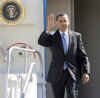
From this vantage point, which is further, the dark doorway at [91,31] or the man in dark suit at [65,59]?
the dark doorway at [91,31]

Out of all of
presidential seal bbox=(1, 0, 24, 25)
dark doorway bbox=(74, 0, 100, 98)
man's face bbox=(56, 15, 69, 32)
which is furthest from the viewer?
dark doorway bbox=(74, 0, 100, 98)

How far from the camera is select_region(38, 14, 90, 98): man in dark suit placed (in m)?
2.78

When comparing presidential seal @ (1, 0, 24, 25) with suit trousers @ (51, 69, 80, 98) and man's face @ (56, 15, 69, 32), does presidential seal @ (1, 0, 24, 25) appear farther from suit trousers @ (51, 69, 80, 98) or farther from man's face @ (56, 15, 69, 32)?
suit trousers @ (51, 69, 80, 98)

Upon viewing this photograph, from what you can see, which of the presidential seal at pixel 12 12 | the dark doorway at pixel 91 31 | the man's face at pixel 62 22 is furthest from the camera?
the dark doorway at pixel 91 31

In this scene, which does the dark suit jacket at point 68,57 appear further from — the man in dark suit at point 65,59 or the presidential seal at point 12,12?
the presidential seal at point 12,12

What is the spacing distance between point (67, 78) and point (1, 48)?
1290mm

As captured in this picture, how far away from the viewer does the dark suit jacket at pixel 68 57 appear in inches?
110

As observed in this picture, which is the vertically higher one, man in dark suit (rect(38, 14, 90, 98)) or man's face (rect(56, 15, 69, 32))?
man's face (rect(56, 15, 69, 32))

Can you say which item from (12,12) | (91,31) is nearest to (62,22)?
(12,12)

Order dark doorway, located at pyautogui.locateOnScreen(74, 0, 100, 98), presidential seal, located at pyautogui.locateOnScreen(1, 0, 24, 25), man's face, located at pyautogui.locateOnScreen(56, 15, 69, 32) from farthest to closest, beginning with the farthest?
dark doorway, located at pyautogui.locateOnScreen(74, 0, 100, 98)
presidential seal, located at pyautogui.locateOnScreen(1, 0, 24, 25)
man's face, located at pyautogui.locateOnScreen(56, 15, 69, 32)

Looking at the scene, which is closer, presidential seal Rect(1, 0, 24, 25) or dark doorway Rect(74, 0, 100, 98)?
presidential seal Rect(1, 0, 24, 25)

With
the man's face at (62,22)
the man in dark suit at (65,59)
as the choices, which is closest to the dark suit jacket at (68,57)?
the man in dark suit at (65,59)

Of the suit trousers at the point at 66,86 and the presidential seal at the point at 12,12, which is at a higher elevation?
the presidential seal at the point at 12,12

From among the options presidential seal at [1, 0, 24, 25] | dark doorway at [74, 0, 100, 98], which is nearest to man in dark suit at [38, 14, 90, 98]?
presidential seal at [1, 0, 24, 25]
